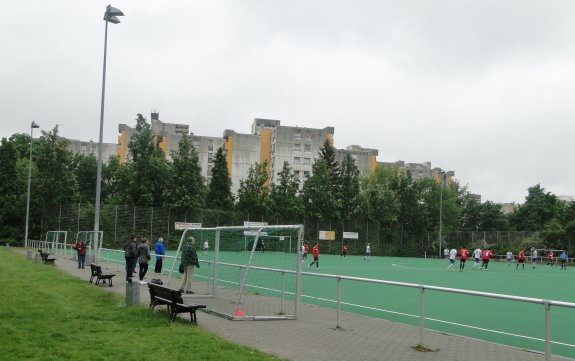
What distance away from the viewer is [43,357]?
343 inches

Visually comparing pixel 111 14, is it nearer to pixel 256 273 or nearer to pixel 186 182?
pixel 256 273

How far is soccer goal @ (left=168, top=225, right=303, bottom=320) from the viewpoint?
1440 centimetres

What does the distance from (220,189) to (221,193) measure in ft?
1.90

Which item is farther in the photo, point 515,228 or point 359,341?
point 515,228

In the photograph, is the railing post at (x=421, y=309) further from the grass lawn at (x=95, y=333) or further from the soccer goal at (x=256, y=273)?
the soccer goal at (x=256, y=273)

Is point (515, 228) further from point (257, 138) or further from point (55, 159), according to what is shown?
point (55, 159)

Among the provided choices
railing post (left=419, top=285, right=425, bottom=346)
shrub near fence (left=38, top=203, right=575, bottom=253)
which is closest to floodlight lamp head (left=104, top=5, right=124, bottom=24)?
railing post (left=419, top=285, right=425, bottom=346)

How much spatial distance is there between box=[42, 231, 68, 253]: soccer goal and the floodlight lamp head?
18.7 metres

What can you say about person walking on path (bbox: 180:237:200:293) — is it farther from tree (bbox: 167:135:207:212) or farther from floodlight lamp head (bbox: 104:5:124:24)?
tree (bbox: 167:135:207:212)

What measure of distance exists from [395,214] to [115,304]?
231 ft

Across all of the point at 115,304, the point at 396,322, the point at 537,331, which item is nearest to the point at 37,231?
the point at 115,304

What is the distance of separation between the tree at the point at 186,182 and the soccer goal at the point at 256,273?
49.3 meters

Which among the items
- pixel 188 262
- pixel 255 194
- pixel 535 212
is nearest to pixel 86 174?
pixel 255 194

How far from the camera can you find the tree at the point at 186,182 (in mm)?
67250
